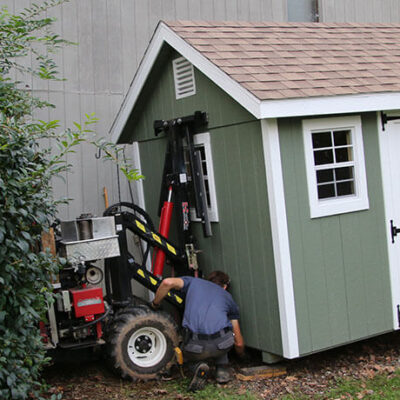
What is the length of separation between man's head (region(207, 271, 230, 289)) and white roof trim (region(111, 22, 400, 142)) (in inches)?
70.3

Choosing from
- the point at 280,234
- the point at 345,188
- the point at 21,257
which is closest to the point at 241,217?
the point at 280,234

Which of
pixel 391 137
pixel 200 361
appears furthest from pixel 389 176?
pixel 200 361

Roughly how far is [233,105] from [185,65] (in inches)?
40.6

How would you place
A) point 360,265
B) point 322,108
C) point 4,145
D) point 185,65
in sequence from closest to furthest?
point 4,145, point 322,108, point 360,265, point 185,65

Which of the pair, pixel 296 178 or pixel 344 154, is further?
pixel 344 154

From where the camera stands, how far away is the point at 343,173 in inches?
270

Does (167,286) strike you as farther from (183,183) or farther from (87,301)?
(183,183)

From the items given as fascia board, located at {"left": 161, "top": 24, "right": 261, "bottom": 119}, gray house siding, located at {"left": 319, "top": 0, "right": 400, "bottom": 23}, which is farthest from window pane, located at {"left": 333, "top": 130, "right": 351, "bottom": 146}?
gray house siding, located at {"left": 319, "top": 0, "right": 400, "bottom": 23}

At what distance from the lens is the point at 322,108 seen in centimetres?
632

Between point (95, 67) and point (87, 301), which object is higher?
point (95, 67)

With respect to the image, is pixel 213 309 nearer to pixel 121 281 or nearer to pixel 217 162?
pixel 121 281

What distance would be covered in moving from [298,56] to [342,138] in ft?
3.56

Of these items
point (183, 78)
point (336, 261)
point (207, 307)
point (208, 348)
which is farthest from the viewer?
point (183, 78)

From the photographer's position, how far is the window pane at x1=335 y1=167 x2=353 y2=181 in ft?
22.3
